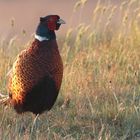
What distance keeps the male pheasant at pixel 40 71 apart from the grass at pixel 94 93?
0.21 meters

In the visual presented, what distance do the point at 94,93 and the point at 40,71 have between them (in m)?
1.06

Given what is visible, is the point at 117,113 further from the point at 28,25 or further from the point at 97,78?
the point at 28,25

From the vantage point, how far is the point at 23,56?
6.04 meters

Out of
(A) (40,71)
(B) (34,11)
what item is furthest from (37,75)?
(B) (34,11)

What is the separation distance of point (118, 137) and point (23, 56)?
3.15 feet

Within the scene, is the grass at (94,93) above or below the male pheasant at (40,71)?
below

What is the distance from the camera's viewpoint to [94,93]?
6887 millimetres

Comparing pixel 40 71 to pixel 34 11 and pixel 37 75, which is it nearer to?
pixel 37 75

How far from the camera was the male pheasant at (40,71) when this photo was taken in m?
5.96

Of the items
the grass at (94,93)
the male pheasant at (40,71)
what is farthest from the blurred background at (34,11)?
the male pheasant at (40,71)

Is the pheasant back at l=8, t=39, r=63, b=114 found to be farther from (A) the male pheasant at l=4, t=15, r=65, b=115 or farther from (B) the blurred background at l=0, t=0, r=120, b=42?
(B) the blurred background at l=0, t=0, r=120, b=42

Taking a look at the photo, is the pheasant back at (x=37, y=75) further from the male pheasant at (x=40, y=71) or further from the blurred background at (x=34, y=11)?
the blurred background at (x=34, y=11)

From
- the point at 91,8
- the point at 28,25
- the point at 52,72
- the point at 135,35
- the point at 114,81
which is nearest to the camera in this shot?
the point at 52,72

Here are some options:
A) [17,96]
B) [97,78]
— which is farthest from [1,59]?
[17,96]
